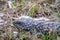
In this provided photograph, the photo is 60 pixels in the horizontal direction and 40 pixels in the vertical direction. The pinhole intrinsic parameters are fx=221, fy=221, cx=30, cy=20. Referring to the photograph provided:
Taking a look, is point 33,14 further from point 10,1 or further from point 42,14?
point 10,1

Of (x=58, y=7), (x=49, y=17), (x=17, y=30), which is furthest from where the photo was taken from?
(x=58, y=7)

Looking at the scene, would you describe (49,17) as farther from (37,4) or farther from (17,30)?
(17,30)

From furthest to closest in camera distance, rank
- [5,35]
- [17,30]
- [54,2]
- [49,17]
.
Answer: [54,2]
[49,17]
[17,30]
[5,35]

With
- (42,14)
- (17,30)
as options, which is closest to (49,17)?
(42,14)

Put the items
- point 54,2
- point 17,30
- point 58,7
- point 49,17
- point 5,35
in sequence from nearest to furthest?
point 5,35, point 17,30, point 49,17, point 58,7, point 54,2

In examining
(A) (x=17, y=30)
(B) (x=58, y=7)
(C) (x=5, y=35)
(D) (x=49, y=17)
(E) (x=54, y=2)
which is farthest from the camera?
(E) (x=54, y=2)

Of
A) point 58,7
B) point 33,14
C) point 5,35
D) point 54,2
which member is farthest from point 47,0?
point 5,35

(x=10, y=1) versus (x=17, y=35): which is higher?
(x=10, y=1)

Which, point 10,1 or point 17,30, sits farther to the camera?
point 10,1

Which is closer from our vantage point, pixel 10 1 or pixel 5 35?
pixel 5 35
